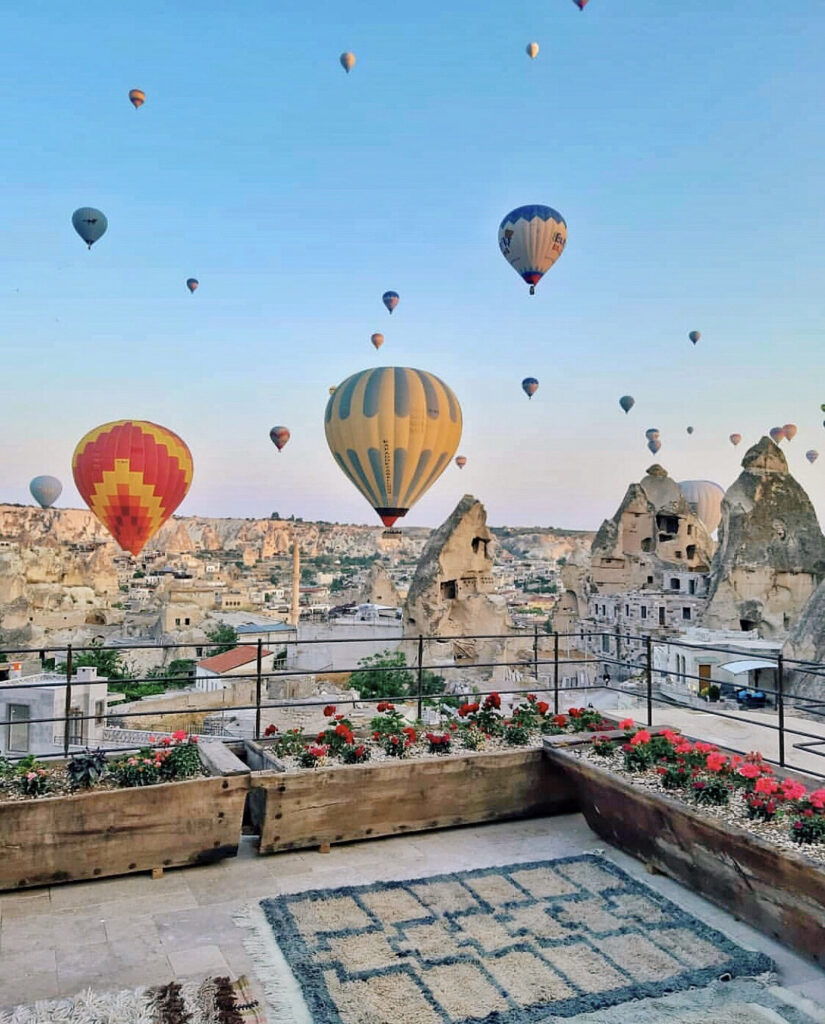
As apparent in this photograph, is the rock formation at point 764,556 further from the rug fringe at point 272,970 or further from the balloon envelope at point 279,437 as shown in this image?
the rug fringe at point 272,970

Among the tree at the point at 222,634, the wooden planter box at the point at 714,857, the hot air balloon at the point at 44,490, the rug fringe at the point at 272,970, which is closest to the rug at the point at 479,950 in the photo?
the rug fringe at the point at 272,970

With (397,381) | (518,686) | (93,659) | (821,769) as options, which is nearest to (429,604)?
(518,686)

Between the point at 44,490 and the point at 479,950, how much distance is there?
75.2m

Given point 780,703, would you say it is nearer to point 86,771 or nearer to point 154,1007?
point 154,1007

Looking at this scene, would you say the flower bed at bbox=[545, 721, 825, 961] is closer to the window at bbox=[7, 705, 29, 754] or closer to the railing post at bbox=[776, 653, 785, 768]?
the railing post at bbox=[776, 653, 785, 768]

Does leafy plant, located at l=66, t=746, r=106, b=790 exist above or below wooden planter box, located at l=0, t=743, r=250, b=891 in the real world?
above

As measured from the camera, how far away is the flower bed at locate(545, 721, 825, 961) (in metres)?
4.20

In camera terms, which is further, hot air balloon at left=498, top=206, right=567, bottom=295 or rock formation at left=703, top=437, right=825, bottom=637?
rock formation at left=703, top=437, right=825, bottom=637

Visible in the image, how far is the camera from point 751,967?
3980 mm

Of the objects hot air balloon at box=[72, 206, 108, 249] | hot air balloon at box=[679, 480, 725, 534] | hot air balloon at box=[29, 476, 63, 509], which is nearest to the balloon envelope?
hot air balloon at box=[72, 206, 108, 249]

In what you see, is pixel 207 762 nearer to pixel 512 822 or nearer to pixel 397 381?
pixel 512 822

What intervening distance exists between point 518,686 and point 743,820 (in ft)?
116

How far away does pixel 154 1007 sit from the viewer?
11.7 ft

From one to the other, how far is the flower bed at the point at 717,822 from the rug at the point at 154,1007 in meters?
2.69
